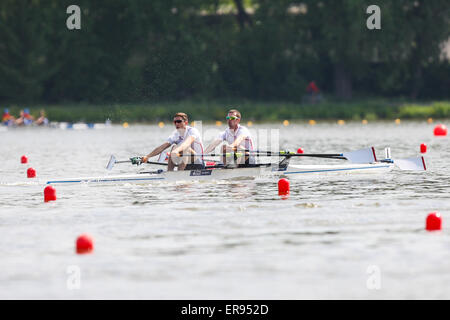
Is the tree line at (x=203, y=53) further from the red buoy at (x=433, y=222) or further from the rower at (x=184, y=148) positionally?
the red buoy at (x=433, y=222)

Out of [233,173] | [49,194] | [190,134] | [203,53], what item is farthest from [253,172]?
[203,53]

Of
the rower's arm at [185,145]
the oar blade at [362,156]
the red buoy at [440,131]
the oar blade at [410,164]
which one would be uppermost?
the red buoy at [440,131]

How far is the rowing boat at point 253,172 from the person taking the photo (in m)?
21.2

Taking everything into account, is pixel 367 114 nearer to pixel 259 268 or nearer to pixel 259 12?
pixel 259 12

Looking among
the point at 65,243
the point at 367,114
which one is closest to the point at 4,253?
the point at 65,243

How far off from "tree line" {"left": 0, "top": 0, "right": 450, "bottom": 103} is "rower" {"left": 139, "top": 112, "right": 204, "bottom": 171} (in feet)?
134

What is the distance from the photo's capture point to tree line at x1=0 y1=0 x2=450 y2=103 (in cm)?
6294

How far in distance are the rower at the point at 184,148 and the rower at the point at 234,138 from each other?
0.41 m

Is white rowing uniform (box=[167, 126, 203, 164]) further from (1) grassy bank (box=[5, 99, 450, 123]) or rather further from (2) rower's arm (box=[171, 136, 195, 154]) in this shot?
(1) grassy bank (box=[5, 99, 450, 123])

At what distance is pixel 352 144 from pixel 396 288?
82.0 ft

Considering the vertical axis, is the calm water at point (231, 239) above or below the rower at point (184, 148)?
below

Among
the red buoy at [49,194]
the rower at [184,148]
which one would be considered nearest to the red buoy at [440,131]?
the rower at [184,148]

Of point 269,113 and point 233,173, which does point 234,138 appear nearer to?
point 233,173
